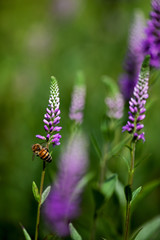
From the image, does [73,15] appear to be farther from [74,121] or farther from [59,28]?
[74,121]

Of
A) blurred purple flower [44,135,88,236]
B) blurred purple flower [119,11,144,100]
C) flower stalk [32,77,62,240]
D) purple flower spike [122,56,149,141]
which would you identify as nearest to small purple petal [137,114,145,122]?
purple flower spike [122,56,149,141]

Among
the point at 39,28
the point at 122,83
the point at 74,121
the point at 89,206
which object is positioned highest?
the point at 39,28

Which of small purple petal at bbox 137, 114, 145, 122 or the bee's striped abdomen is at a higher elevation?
small purple petal at bbox 137, 114, 145, 122

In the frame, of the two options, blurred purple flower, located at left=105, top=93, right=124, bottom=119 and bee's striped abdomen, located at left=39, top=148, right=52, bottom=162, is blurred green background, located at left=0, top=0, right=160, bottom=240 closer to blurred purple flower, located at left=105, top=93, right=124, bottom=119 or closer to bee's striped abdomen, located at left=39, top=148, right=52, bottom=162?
blurred purple flower, located at left=105, top=93, right=124, bottom=119

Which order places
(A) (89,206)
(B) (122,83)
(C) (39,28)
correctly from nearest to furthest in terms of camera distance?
(B) (122,83), (A) (89,206), (C) (39,28)

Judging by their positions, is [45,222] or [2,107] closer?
[45,222]

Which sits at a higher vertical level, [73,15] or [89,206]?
[73,15]

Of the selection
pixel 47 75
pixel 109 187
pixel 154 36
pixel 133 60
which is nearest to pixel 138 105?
pixel 109 187

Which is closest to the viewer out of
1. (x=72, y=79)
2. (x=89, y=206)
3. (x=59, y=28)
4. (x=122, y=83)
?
(x=122, y=83)

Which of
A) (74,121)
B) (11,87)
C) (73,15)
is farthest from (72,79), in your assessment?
(74,121)
